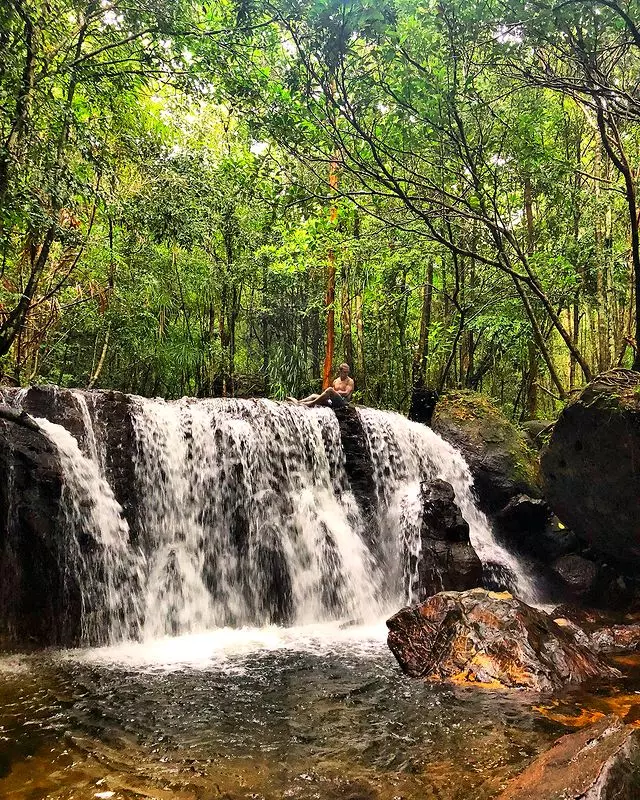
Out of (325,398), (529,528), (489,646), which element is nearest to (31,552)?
(489,646)

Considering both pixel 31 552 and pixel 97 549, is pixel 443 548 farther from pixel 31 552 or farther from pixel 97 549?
pixel 31 552

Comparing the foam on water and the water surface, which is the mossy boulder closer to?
the foam on water

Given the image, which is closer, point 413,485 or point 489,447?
point 413,485

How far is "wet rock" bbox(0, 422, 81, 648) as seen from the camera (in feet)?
19.8

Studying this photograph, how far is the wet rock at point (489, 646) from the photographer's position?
15.6ft

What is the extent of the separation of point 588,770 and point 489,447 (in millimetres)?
9244

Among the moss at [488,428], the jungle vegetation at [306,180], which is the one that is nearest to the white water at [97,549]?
the jungle vegetation at [306,180]

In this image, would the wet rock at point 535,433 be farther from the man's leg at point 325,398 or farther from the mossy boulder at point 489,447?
the man's leg at point 325,398

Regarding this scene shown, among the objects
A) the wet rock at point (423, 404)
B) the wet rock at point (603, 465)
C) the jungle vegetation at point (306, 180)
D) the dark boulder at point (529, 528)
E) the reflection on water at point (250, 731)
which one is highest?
the jungle vegetation at point (306, 180)

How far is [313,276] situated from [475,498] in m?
10.7

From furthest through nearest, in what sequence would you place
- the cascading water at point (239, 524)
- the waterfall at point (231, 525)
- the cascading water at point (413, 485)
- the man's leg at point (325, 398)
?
1. the man's leg at point (325, 398)
2. the cascading water at point (413, 485)
3. the cascading water at point (239, 524)
4. the waterfall at point (231, 525)

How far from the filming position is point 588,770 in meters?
2.60

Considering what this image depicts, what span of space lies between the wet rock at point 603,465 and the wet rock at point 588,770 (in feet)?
16.8

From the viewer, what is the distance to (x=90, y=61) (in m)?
7.45
